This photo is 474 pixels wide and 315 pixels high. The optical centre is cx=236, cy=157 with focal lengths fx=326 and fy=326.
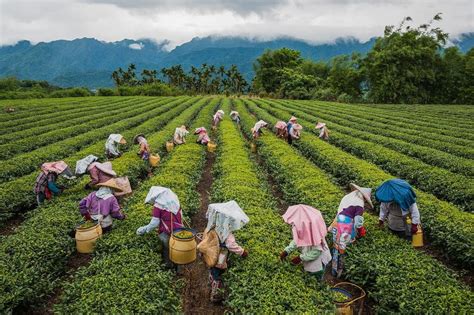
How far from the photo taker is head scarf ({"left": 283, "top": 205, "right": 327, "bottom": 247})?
630 centimetres

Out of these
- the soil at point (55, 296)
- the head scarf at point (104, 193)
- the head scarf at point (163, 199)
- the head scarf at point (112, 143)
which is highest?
the head scarf at point (163, 199)

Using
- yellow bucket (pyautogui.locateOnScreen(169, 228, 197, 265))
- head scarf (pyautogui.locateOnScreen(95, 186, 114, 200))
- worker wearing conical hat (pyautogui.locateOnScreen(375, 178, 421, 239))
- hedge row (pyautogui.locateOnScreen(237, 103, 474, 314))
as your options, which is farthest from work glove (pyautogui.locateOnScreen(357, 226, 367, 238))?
head scarf (pyautogui.locateOnScreen(95, 186, 114, 200))

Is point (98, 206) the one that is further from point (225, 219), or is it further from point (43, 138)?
point (43, 138)

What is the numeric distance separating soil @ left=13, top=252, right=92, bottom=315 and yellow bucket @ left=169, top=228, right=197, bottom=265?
2129 mm

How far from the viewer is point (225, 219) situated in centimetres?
631

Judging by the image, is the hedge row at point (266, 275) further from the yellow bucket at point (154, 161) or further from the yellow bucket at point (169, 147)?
the yellow bucket at point (169, 147)

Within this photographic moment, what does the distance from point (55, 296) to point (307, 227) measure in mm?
5474

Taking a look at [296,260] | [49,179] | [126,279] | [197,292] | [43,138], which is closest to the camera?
[126,279]

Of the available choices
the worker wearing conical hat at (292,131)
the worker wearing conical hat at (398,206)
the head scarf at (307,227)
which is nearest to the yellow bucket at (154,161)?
the worker wearing conical hat at (292,131)

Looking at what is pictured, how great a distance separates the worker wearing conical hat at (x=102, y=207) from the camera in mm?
8039


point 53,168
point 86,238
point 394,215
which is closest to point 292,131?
point 394,215

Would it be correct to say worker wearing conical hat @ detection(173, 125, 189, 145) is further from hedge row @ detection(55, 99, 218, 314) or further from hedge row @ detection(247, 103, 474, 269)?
hedge row @ detection(55, 99, 218, 314)

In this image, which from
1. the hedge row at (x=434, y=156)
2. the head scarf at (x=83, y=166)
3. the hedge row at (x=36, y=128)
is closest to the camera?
the head scarf at (x=83, y=166)

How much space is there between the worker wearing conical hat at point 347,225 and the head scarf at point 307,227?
1.02 m
